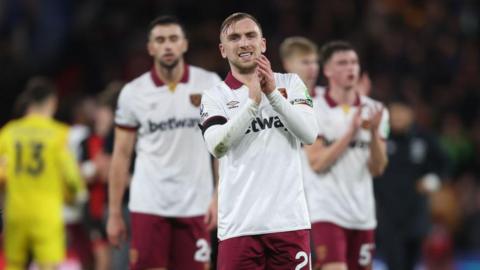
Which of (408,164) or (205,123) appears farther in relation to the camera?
(408,164)

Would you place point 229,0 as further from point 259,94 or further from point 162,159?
point 259,94

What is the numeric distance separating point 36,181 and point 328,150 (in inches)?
164

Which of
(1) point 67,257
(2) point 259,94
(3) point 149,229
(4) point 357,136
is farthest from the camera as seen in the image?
(1) point 67,257

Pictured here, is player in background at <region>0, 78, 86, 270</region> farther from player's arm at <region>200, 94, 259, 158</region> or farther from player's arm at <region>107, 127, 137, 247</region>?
player's arm at <region>200, 94, 259, 158</region>

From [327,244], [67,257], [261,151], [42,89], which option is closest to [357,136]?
[327,244]

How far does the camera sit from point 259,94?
5977mm

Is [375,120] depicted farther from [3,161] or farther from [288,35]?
[288,35]

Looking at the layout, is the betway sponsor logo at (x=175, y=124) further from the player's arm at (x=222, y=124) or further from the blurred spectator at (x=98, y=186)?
the blurred spectator at (x=98, y=186)

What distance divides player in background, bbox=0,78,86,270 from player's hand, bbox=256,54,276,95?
571cm

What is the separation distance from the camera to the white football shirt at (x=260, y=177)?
243 inches

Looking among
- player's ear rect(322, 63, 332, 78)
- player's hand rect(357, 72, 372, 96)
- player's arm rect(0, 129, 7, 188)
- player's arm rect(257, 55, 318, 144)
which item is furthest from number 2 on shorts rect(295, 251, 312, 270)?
player's arm rect(0, 129, 7, 188)

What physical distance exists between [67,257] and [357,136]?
7500 millimetres

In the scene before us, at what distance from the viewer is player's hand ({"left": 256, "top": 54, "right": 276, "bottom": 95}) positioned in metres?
5.87

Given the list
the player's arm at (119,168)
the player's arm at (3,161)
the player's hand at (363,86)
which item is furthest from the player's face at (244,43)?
the player's arm at (3,161)
